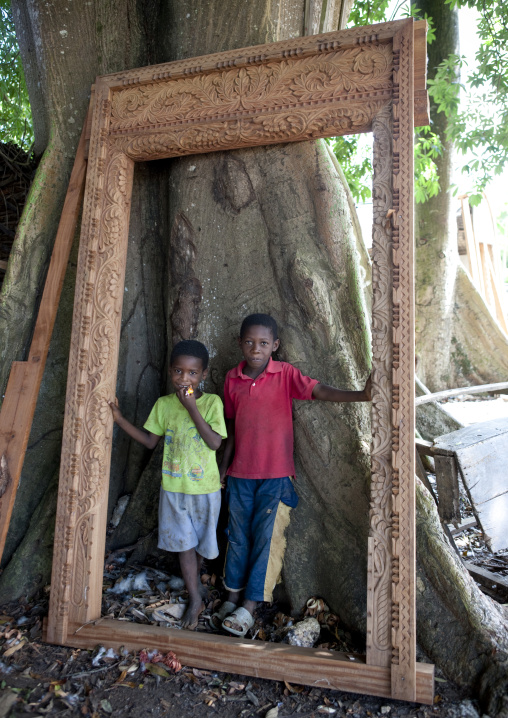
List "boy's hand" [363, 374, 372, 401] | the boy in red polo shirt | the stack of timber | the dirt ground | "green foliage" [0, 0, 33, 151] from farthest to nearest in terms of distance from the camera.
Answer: the stack of timber
"green foliage" [0, 0, 33, 151]
the boy in red polo shirt
"boy's hand" [363, 374, 372, 401]
the dirt ground

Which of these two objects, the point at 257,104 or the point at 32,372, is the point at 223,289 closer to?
the point at 257,104

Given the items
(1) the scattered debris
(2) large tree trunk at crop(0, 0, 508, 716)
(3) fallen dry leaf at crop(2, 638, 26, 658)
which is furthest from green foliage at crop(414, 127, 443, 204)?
(3) fallen dry leaf at crop(2, 638, 26, 658)

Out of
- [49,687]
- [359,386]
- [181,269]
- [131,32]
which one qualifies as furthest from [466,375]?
[49,687]

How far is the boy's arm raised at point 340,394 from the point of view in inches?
99.5

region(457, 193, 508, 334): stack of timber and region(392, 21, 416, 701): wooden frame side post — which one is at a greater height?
region(457, 193, 508, 334): stack of timber

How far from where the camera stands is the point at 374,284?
252 centimetres

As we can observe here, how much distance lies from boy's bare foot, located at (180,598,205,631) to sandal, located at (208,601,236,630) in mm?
84

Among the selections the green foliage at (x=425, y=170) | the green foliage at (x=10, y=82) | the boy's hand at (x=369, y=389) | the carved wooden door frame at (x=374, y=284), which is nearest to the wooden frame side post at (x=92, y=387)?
the carved wooden door frame at (x=374, y=284)

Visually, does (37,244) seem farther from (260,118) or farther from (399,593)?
(399,593)

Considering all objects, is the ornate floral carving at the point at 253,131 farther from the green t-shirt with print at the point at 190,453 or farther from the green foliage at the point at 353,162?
the green foliage at the point at 353,162

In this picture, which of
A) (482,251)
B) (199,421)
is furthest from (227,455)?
(482,251)

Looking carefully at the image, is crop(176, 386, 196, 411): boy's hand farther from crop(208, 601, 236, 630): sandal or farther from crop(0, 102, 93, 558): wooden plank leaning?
crop(208, 601, 236, 630): sandal

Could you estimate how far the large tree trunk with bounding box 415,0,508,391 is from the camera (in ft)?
24.4

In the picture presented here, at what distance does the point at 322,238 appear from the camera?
3.12 m
